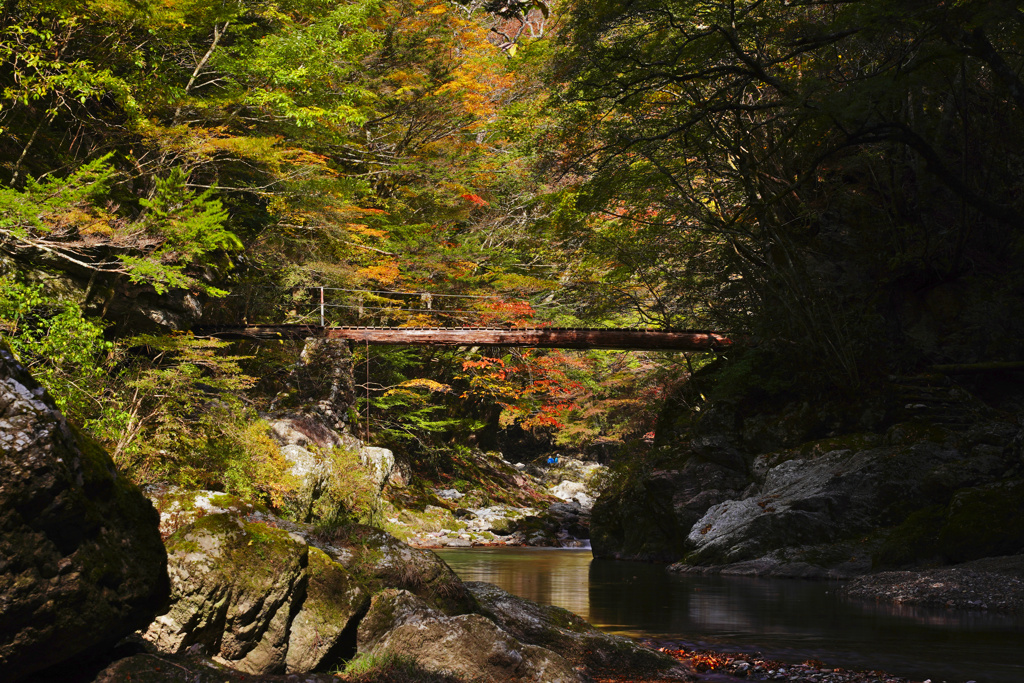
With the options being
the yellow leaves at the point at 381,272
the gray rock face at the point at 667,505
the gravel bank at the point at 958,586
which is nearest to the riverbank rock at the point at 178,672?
the gravel bank at the point at 958,586

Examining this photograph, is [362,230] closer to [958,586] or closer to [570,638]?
[570,638]

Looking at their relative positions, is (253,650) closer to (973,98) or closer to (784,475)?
(784,475)

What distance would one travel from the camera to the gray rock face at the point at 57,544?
2949 millimetres

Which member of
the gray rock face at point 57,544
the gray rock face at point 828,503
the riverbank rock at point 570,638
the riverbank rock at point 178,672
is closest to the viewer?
the gray rock face at point 57,544

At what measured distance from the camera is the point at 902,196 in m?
12.6

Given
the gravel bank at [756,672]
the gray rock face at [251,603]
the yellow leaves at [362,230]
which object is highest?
the yellow leaves at [362,230]

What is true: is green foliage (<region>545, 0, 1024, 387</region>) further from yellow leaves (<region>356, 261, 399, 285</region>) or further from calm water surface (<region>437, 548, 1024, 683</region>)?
calm water surface (<region>437, 548, 1024, 683</region>)

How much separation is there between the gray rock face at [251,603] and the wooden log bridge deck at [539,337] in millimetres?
11192

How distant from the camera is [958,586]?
7.77 meters

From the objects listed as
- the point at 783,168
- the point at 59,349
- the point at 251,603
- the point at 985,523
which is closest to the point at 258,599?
the point at 251,603

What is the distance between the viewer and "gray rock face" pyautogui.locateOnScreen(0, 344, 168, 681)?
9.68ft

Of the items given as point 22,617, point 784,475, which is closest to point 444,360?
point 784,475

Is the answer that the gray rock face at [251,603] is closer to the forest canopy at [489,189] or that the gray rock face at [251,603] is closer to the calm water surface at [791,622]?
the calm water surface at [791,622]

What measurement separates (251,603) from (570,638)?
241 cm
